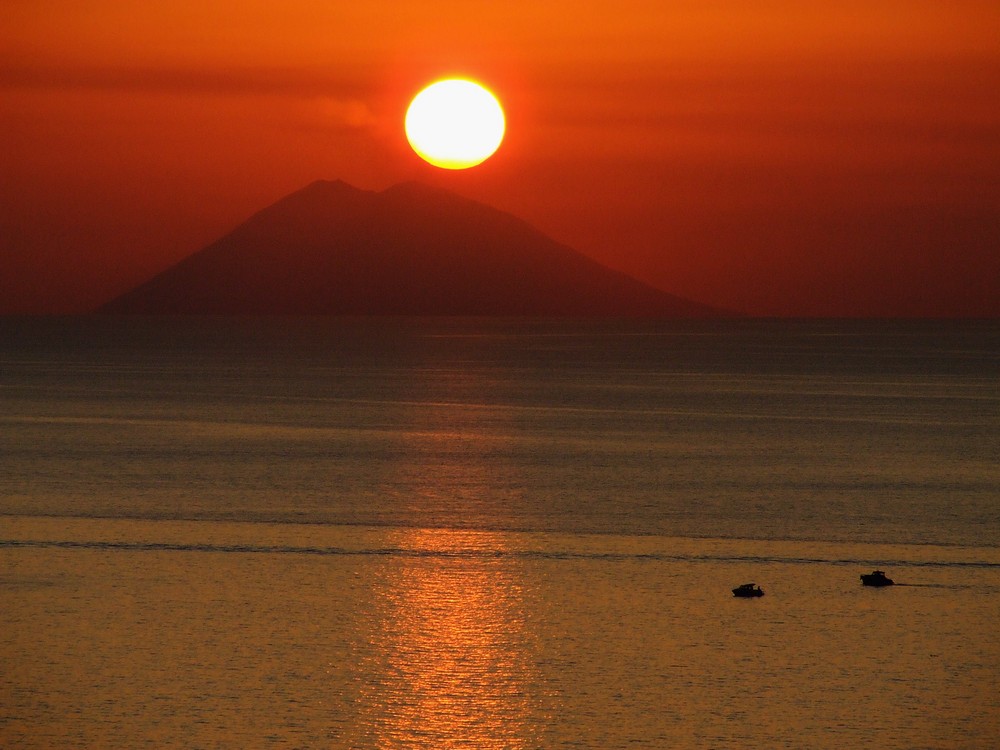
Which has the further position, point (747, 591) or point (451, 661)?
point (747, 591)

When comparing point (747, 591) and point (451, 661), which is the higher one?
point (747, 591)

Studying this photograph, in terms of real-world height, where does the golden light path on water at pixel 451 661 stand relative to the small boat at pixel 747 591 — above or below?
below

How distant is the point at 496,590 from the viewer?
36438 mm

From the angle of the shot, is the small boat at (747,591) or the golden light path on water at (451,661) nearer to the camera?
the golden light path on water at (451,661)

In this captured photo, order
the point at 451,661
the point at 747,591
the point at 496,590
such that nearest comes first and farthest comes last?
the point at 451,661 → the point at 747,591 → the point at 496,590

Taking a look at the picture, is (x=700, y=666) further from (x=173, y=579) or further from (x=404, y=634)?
(x=173, y=579)

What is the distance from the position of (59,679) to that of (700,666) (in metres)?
12.9

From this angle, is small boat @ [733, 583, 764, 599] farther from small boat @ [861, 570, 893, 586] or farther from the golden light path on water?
the golden light path on water

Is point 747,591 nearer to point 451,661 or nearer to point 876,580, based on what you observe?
point 876,580

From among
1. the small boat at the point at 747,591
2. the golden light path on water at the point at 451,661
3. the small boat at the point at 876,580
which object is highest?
the small boat at the point at 876,580

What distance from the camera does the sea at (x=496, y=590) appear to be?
26.6m

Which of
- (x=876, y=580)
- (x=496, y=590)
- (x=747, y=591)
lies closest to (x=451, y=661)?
(x=496, y=590)

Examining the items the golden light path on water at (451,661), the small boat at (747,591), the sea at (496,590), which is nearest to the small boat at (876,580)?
the sea at (496,590)

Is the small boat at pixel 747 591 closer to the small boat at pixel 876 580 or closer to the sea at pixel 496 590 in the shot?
the sea at pixel 496 590
